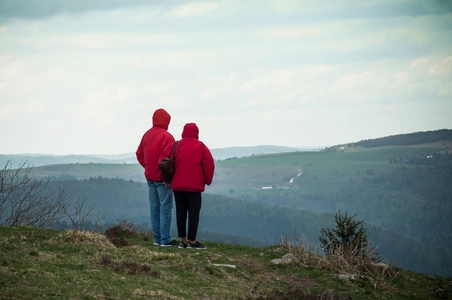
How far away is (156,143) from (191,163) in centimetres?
106

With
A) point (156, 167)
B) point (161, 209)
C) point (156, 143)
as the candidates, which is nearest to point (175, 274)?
point (161, 209)

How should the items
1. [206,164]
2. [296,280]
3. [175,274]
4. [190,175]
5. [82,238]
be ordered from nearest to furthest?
[175,274] < [296,280] < [82,238] < [190,175] < [206,164]

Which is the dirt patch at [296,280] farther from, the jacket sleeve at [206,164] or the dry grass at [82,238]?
the dry grass at [82,238]

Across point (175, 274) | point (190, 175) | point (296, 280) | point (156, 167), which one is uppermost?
point (156, 167)

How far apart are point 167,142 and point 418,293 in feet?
21.4

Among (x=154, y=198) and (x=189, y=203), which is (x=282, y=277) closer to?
(x=189, y=203)

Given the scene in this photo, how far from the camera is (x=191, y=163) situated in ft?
40.2

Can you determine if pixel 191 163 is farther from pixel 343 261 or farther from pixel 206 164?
pixel 343 261

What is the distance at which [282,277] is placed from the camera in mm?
10836

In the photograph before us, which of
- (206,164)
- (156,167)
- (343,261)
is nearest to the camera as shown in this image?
(343,261)

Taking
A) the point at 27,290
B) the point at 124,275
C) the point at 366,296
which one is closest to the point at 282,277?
the point at 366,296

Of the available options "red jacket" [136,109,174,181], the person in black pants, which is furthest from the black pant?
"red jacket" [136,109,174,181]

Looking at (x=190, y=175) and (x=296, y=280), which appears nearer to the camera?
(x=296, y=280)

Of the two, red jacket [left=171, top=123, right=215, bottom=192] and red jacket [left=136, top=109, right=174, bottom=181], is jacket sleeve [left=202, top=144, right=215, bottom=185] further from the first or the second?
red jacket [left=136, top=109, right=174, bottom=181]
